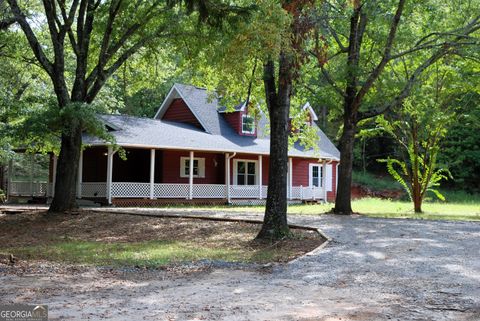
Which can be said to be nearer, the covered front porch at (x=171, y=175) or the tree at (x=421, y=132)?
the tree at (x=421, y=132)

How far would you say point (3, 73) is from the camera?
23.7 m

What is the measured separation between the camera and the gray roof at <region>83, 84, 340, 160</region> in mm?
24589

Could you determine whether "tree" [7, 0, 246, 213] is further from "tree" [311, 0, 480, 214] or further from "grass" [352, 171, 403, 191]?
"grass" [352, 171, 403, 191]

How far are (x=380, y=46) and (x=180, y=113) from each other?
15.3 m

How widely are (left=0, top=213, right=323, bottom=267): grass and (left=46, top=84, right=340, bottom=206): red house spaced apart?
7436 millimetres

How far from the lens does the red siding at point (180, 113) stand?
101 feet

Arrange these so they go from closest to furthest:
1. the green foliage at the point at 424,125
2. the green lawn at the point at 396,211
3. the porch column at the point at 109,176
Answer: the green lawn at the point at 396,211 < the green foliage at the point at 424,125 < the porch column at the point at 109,176

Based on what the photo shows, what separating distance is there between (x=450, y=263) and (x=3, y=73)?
2144 centimetres

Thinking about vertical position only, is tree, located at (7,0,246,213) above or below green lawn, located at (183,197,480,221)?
above

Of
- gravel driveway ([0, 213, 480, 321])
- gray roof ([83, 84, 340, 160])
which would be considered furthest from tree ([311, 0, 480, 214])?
gravel driveway ([0, 213, 480, 321])

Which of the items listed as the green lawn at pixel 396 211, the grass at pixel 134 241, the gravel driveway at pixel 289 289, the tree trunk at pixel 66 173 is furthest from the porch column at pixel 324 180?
the gravel driveway at pixel 289 289

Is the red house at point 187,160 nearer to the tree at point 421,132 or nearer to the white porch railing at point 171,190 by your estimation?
the white porch railing at point 171,190

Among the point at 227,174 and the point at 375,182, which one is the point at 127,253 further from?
the point at 375,182

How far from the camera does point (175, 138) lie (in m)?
26.1
